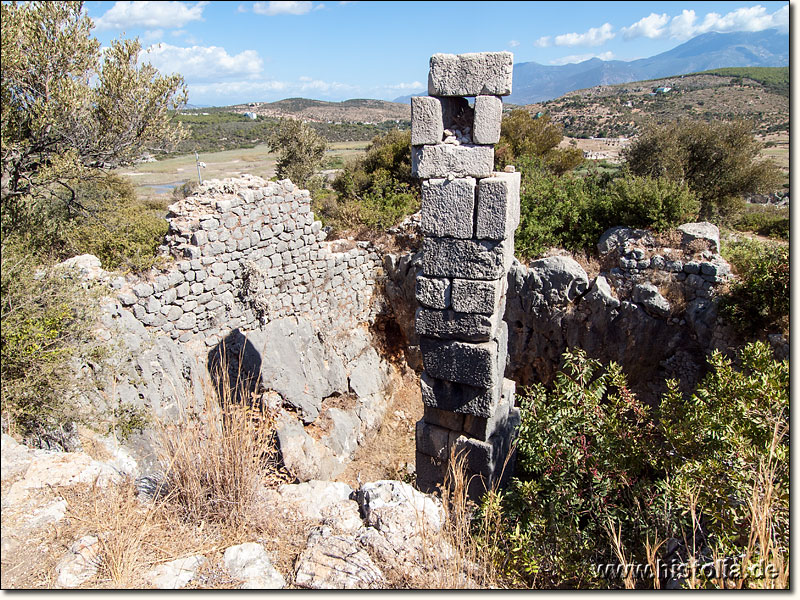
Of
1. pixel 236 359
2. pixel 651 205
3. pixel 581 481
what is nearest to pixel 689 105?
pixel 651 205

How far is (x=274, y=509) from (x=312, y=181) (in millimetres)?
17588

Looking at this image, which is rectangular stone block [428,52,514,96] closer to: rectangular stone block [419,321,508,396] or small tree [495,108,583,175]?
rectangular stone block [419,321,508,396]

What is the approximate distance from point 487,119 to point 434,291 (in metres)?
1.81

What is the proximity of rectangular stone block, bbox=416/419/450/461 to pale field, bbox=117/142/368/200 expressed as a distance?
2865 cm

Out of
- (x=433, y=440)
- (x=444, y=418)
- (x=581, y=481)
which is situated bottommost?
(x=433, y=440)

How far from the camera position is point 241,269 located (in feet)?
27.5

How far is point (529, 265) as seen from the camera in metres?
9.69

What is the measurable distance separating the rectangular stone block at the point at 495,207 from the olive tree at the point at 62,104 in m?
6.24

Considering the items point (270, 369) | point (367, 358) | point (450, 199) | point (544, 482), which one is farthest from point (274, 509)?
point (367, 358)

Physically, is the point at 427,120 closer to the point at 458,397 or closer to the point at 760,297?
the point at 458,397

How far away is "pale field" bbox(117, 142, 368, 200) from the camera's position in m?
35.7

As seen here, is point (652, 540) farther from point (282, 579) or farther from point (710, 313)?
point (710, 313)

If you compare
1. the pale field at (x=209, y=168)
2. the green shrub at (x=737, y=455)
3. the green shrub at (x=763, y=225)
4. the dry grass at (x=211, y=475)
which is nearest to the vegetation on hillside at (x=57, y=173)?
the dry grass at (x=211, y=475)

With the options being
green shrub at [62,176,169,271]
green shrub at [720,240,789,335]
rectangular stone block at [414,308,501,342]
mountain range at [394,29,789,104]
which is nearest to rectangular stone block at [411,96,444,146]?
rectangular stone block at [414,308,501,342]
